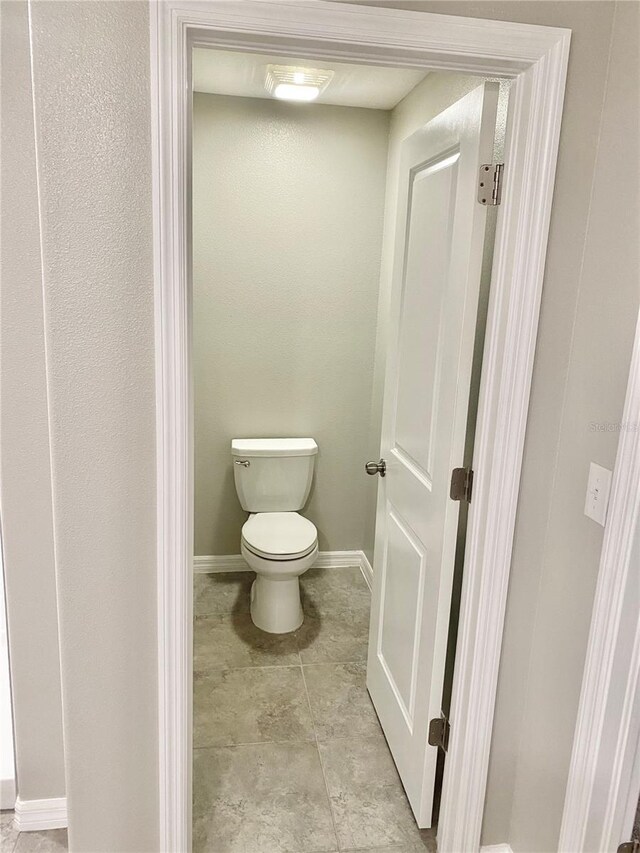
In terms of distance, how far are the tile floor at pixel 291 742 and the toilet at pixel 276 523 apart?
5.6 inches

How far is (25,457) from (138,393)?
42 centimetres

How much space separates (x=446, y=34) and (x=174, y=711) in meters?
1.59

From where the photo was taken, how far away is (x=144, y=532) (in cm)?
145

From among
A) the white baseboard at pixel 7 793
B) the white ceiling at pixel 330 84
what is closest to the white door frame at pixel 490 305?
the white baseboard at pixel 7 793

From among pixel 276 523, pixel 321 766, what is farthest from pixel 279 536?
pixel 321 766

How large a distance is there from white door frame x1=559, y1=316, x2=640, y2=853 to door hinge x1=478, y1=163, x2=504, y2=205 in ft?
1.59

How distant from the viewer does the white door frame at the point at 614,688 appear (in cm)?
128

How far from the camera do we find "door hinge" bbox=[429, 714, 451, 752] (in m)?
1.84

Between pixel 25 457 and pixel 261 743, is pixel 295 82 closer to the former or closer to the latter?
pixel 25 457

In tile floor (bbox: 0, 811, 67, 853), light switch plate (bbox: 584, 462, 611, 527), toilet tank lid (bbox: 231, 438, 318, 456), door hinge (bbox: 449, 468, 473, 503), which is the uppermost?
light switch plate (bbox: 584, 462, 611, 527)

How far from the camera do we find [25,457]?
5.21 feet

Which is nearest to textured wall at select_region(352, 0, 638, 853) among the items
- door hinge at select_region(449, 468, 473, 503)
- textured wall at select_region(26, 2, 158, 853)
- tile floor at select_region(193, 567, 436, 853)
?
door hinge at select_region(449, 468, 473, 503)

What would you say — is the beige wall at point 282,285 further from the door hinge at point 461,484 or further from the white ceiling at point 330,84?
the door hinge at point 461,484

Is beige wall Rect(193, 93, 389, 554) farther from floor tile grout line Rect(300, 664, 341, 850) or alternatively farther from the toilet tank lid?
floor tile grout line Rect(300, 664, 341, 850)
